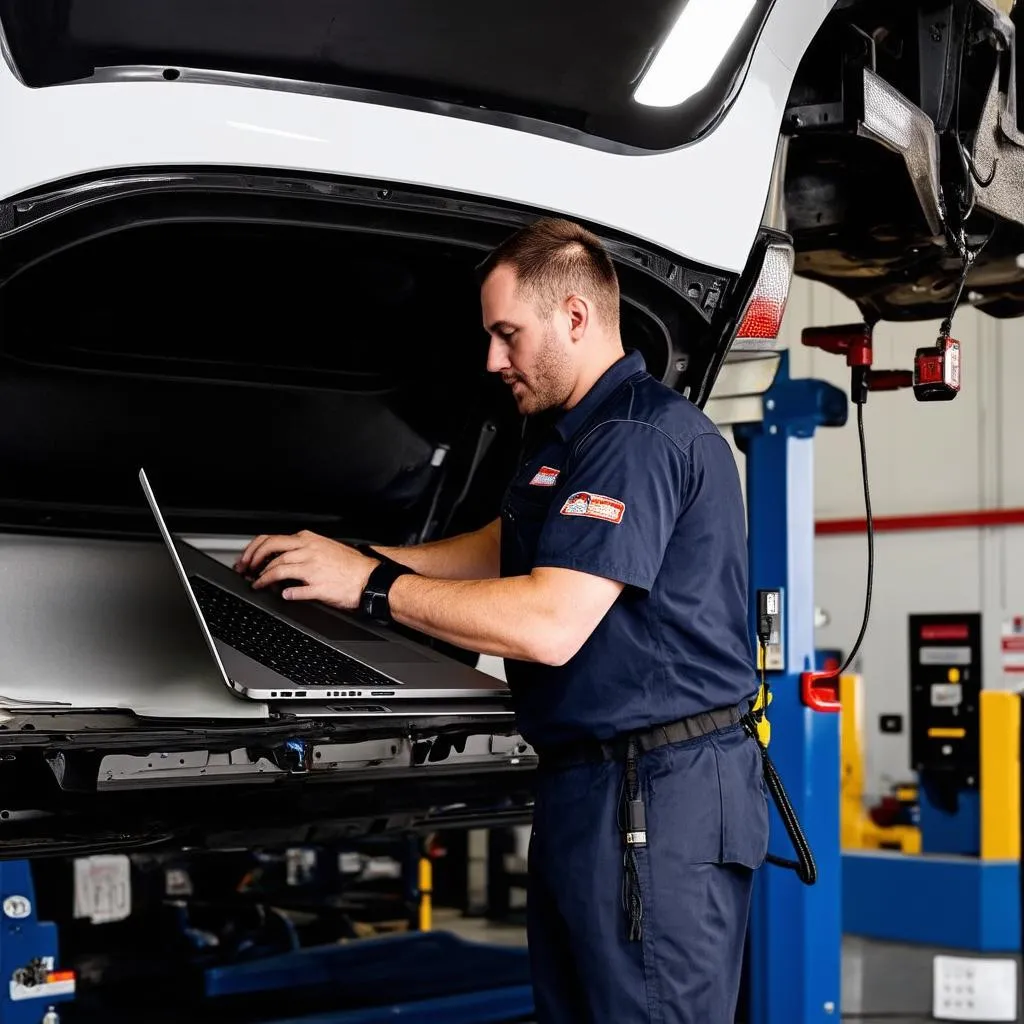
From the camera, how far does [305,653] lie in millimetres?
2236

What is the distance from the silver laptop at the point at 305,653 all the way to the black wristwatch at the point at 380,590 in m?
0.14

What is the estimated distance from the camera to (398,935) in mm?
4277

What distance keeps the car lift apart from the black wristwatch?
160 cm

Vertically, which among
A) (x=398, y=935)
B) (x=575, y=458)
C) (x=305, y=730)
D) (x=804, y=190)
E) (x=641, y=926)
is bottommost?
(x=398, y=935)

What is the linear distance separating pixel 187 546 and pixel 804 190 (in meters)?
1.57

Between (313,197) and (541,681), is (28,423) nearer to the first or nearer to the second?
(313,197)

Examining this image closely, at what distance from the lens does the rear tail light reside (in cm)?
235

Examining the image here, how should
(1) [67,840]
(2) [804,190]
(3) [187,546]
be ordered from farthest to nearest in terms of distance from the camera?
1. (2) [804,190]
2. (3) [187,546]
3. (1) [67,840]

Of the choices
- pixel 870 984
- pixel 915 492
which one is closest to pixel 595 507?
pixel 870 984

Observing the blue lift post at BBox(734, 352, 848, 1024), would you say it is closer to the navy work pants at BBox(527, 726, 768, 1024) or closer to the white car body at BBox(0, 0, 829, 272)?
the white car body at BBox(0, 0, 829, 272)

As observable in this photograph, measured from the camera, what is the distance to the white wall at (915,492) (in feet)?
39.7

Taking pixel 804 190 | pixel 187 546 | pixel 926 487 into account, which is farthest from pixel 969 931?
pixel 926 487

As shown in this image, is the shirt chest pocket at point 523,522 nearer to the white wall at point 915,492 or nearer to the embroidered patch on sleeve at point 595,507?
the embroidered patch on sleeve at point 595,507

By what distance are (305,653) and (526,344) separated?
2.09 feet
